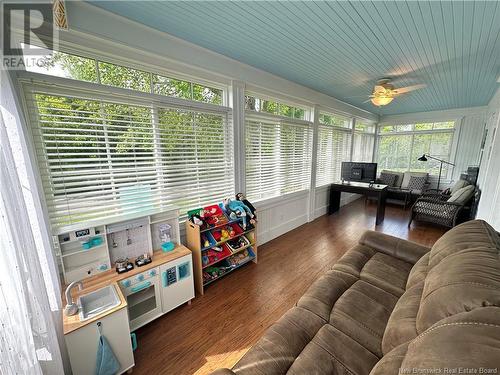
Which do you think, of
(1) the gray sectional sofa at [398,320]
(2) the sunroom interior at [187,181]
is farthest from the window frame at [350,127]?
(1) the gray sectional sofa at [398,320]

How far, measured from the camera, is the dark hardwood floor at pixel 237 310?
1.59 meters

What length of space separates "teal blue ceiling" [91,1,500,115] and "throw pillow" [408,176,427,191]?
3.22 metres

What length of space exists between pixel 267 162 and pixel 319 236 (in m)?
1.69

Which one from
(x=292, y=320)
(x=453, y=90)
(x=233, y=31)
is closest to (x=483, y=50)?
(x=453, y=90)

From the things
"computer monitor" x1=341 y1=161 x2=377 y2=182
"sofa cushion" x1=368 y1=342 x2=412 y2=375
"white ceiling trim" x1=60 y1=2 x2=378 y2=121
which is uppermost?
"white ceiling trim" x1=60 y1=2 x2=378 y2=121

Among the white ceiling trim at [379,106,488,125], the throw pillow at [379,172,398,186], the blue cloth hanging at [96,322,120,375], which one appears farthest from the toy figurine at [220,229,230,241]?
the white ceiling trim at [379,106,488,125]

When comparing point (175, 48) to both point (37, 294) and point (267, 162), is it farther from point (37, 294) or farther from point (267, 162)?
point (37, 294)

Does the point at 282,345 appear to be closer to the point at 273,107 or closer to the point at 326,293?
the point at 326,293

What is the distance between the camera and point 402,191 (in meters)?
5.40

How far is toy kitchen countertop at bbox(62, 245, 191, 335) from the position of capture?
129cm

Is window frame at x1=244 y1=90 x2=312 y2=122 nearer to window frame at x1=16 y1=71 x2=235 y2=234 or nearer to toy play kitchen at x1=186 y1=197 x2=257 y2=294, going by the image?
window frame at x1=16 y1=71 x2=235 y2=234

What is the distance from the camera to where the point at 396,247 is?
6.82 feet

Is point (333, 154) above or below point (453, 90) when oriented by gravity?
below

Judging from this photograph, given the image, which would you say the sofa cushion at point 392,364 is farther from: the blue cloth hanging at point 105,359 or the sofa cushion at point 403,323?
the blue cloth hanging at point 105,359
